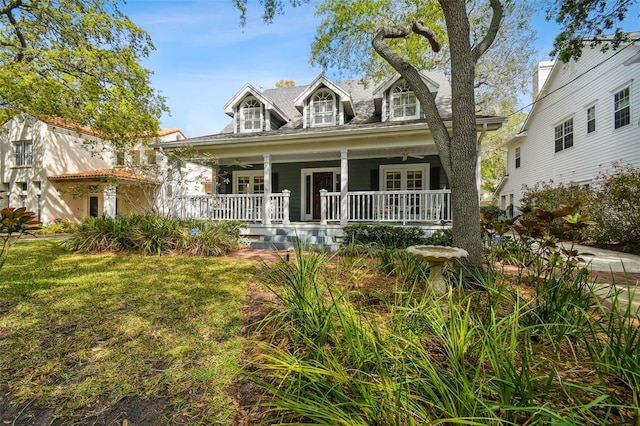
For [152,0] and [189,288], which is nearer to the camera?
[189,288]

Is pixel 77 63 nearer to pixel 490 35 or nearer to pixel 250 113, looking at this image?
pixel 250 113

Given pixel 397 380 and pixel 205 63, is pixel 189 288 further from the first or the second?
pixel 205 63

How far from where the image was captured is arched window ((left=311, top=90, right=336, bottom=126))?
10961 millimetres

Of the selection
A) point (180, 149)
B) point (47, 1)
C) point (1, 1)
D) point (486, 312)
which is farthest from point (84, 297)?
point (1, 1)

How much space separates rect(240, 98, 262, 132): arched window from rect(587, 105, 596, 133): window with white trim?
14.0 metres

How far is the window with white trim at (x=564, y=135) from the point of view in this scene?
1306cm

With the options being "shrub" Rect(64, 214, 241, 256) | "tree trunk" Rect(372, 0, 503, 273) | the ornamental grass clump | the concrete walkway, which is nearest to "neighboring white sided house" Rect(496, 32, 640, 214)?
the concrete walkway

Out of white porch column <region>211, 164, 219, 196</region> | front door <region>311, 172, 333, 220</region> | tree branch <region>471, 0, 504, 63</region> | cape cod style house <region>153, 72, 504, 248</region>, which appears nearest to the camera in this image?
tree branch <region>471, 0, 504, 63</region>

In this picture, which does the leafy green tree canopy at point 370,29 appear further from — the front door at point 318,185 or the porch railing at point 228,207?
the porch railing at point 228,207

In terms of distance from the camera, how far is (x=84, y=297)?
12.9 ft

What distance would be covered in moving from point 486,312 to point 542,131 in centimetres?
1736

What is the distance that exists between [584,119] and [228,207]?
51.2ft

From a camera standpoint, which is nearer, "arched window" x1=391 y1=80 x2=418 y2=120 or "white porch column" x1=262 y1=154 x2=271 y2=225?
"white porch column" x1=262 y1=154 x2=271 y2=225

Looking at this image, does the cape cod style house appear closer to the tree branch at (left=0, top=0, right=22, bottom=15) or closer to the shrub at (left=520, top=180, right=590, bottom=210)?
the shrub at (left=520, top=180, right=590, bottom=210)
